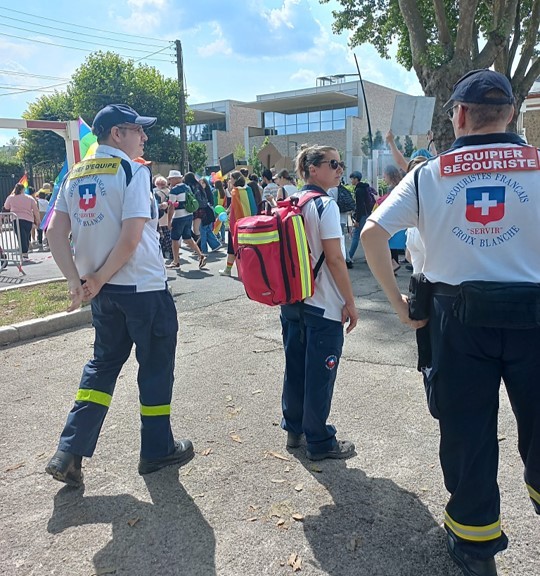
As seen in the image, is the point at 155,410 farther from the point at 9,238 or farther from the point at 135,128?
the point at 9,238

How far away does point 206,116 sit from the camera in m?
53.8

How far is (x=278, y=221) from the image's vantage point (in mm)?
3115

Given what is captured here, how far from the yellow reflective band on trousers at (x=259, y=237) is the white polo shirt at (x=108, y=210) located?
1.82ft

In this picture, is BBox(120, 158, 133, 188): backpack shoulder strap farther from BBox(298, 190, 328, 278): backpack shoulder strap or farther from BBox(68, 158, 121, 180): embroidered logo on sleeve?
BBox(298, 190, 328, 278): backpack shoulder strap

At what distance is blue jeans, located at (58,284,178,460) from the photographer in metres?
3.15

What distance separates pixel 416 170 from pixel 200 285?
23.2 feet

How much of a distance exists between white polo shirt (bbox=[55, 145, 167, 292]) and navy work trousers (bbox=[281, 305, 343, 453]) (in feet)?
2.90

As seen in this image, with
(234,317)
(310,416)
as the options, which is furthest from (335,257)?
(234,317)

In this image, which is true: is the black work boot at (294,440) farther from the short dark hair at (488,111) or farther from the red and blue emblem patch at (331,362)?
the short dark hair at (488,111)

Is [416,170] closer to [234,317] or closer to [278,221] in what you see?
[278,221]

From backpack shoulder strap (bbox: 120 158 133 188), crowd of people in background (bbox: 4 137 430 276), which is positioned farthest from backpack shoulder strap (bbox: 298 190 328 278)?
crowd of people in background (bbox: 4 137 430 276)

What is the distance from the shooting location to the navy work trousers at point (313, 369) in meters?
3.26

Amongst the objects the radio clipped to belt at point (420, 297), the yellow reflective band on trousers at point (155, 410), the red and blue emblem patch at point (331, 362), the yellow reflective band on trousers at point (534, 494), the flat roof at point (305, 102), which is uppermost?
the flat roof at point (305, 102)

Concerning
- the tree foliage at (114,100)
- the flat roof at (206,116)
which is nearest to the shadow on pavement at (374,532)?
the tree foliage at (114,100)
